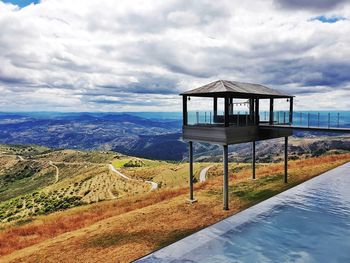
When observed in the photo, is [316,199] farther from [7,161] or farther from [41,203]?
[7,161]

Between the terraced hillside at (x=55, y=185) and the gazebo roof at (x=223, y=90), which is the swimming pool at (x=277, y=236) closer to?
the gazebo roof at (x=223, y=90)

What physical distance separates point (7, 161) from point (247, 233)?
202484mm

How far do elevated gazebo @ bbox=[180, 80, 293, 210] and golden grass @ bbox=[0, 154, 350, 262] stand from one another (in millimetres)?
2009

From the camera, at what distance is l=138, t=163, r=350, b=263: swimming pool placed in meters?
13.6

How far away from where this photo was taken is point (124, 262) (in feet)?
42.2

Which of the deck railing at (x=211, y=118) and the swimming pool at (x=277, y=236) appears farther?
the deck railing at (x=211, y=118)

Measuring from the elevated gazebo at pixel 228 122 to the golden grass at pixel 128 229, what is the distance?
6.59 ft

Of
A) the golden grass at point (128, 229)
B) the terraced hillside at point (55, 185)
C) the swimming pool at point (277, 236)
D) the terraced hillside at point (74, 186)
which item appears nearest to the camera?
the swimming pool at point (277, 236)

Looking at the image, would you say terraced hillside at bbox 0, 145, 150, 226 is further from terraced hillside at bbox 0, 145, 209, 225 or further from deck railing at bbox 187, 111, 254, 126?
deck railing at bbox 187, 111, 254, 126

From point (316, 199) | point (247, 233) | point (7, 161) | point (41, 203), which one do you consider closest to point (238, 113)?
point (316, 199)

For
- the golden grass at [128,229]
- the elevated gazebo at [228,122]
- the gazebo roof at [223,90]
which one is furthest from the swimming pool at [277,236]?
the gazebo roof at [223,90]

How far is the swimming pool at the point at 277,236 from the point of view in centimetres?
1365

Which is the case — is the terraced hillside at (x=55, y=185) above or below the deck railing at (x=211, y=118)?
below

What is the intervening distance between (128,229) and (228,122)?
10077mm
